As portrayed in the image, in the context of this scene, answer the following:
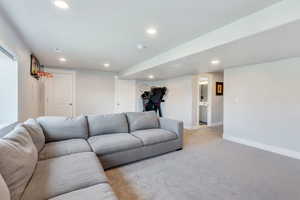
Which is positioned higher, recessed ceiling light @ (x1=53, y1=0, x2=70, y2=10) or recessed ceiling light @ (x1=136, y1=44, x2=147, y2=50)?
recessed ceiling light @ (x1=53, y1=0, x2=70, y2=10)

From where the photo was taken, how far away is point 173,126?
3.10 m

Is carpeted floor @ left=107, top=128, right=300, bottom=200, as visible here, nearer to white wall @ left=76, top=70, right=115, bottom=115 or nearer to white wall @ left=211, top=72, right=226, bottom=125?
white wall @ left=211, top=72, right=226, bottom=125

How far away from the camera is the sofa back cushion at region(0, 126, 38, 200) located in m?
1.03

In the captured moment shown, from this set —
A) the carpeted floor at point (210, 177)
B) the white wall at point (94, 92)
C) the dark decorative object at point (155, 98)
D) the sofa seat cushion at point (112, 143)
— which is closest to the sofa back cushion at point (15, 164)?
the sofa seat cushion at point (112, 143)

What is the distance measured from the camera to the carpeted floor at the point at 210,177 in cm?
169

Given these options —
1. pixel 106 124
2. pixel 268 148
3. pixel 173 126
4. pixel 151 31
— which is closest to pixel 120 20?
pixel 151 31

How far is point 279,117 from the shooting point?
300 centimetres

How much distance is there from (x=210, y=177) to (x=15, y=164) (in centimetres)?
223

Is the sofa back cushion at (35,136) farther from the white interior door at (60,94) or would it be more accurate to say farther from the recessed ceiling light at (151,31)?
the white interior door at (60,94)

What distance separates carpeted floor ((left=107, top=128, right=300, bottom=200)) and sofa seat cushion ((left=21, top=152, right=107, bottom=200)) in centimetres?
56

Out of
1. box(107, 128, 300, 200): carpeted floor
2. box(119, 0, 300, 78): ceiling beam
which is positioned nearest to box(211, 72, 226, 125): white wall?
box(107, 128, 300, 200): carpeted floor

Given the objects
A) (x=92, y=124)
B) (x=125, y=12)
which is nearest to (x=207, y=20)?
(x=125, y=12)

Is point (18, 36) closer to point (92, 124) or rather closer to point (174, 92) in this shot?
point (92, 124)

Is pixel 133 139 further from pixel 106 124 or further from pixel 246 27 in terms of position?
pixel 246 27
